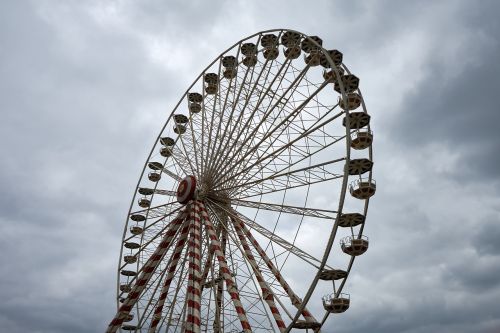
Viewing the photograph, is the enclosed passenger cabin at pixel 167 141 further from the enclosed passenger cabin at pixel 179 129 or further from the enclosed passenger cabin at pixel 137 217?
the enclosed passenger cabin at pixel 137 217

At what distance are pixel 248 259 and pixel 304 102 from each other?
683cm

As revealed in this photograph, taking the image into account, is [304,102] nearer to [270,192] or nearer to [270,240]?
[270,192]

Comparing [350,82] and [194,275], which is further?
[350,82]

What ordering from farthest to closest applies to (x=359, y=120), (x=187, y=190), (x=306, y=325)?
(x=187, y=190), (x=359, y=120), (x=306, y=325)

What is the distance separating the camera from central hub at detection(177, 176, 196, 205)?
758 inches

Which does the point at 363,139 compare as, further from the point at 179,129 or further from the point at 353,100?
the point at 179,129

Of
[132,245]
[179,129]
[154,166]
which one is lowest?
[132,245]

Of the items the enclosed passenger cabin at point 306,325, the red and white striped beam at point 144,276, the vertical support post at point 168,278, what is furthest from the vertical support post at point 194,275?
the enclosed passenger cabin at point 306,325

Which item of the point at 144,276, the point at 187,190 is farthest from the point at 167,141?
the point at 144,276

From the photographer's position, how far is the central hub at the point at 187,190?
19.2 metres

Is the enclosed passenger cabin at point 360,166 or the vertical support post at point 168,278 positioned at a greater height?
the enclosed passenger cabin at point 360,166

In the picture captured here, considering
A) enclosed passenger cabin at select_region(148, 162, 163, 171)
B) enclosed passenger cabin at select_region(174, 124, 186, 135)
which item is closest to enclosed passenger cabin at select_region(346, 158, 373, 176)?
enclosed passenger cabin at select_region(174, 124, 186, 135)

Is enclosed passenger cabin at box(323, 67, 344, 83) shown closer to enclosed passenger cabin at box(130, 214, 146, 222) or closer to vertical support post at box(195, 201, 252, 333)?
vertical support post at box(195, 201, 252, 333)

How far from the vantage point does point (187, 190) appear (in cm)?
1936
